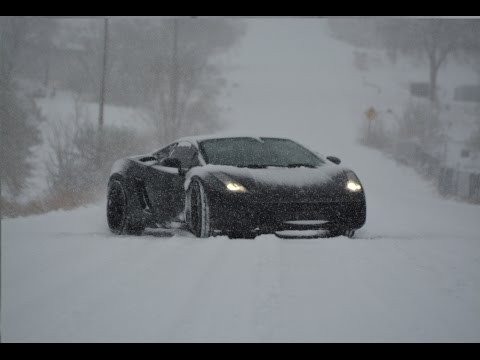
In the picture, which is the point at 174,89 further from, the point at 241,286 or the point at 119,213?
the point at 241,286

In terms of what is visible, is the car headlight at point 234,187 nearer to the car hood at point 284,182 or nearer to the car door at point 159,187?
the car hood at point 284,182

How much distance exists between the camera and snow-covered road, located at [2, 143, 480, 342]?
311cm

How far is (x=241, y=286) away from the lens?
11.6 feet

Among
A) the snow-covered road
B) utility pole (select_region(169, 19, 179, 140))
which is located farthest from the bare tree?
utility pole (select_region(169, 19, 179, 140))

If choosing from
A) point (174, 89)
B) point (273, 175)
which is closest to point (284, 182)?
point (273, 175)

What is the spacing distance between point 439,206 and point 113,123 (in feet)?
20.0

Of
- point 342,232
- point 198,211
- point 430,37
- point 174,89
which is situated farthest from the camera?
point 174,89

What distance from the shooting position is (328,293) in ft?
11.3

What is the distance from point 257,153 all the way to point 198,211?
0.84 meters

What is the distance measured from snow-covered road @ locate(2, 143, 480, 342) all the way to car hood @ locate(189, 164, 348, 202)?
1.14 ft

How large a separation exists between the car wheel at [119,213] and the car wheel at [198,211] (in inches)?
40.4

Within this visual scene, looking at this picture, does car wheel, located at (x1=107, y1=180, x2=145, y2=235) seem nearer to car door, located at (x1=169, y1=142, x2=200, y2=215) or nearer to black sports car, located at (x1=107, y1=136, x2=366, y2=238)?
black sports car, located at (x1=107, y1=136, x2=366, y2=238)
